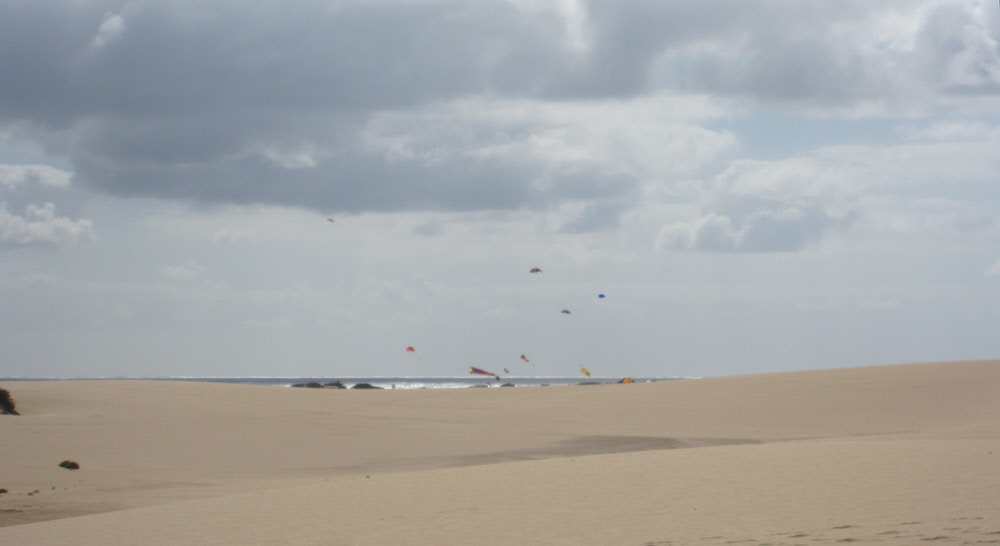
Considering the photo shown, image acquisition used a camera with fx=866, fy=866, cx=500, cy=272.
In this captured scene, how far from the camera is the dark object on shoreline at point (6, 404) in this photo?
19.2 meters

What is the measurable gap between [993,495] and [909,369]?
2174cm

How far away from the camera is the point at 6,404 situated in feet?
63.9

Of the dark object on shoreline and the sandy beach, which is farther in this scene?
Result: the dark object on shoreline

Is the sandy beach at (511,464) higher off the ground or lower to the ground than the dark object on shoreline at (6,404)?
lower

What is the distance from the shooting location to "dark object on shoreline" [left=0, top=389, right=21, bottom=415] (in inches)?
755

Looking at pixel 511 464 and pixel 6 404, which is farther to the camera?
pixel 6 404

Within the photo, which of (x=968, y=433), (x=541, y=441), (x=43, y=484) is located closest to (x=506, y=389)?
(x=541, y=441)

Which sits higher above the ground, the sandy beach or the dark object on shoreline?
the dark object on shoreline

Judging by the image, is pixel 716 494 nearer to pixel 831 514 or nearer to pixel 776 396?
pixel 831 514

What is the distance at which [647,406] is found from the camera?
26.9 meters

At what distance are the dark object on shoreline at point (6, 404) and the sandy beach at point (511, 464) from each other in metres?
0.31

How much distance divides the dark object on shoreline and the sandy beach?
0.31 meters

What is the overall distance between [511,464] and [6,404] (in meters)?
12.4

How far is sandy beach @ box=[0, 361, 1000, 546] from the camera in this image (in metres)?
9.05
